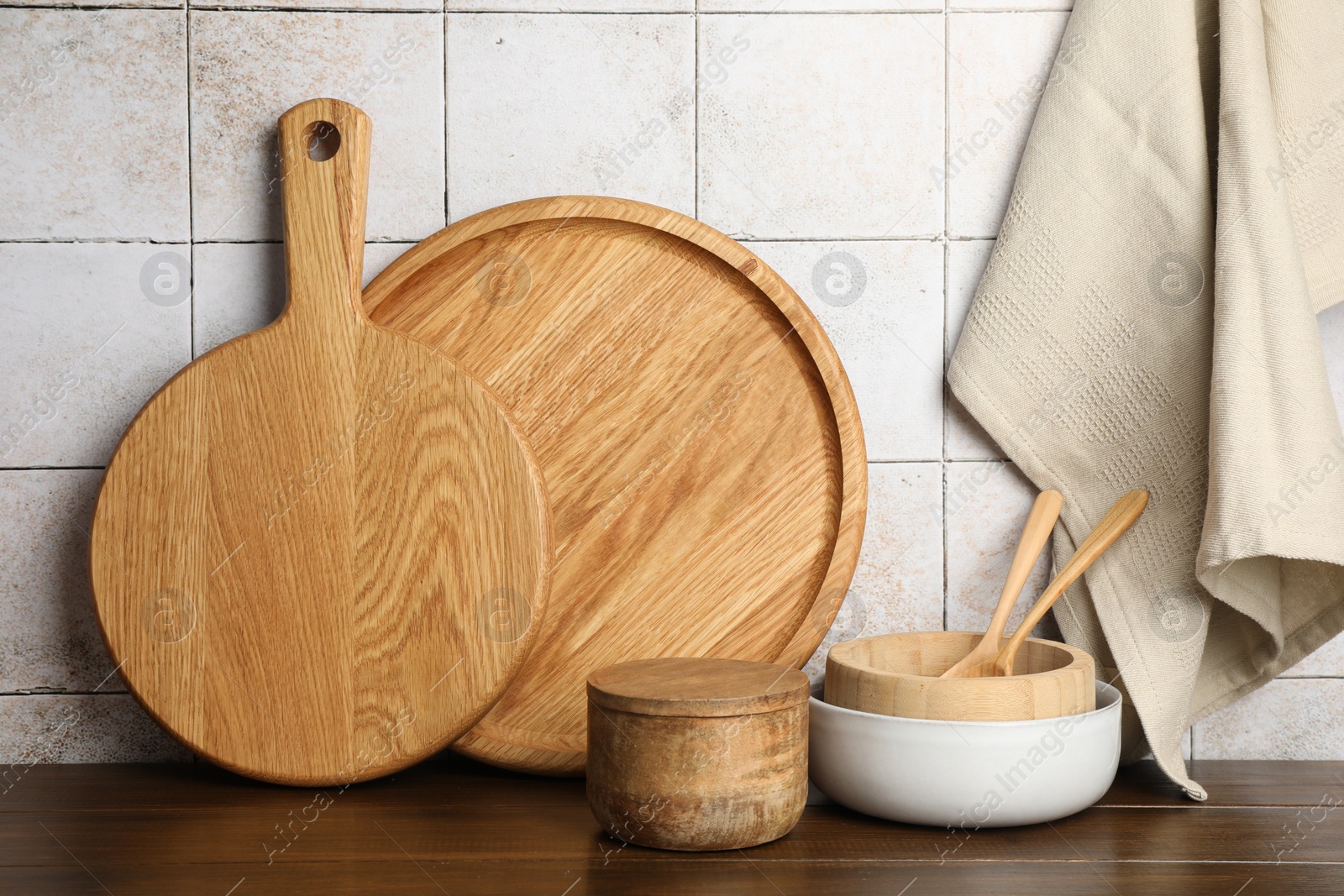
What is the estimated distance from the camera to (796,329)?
0.82 meters

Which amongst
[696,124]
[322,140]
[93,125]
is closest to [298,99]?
[322,140]

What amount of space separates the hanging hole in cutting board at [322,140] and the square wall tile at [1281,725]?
866 mm

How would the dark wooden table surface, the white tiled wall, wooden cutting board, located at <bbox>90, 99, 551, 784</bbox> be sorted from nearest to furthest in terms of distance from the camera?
the dark wooden table surface, wooden cutting board, located at <bbox>90, 99, 551, 784</bbox>, the white tiled wall

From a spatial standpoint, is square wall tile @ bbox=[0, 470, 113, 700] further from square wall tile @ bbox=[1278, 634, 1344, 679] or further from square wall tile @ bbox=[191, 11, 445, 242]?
square wall tile @ bbox=[1278, 634, 1344, 679]

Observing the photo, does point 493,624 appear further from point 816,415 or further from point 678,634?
point 816,415

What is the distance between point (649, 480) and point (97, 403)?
47cm

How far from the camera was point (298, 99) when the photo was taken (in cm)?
85

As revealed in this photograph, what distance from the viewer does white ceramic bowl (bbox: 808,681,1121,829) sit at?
663mm

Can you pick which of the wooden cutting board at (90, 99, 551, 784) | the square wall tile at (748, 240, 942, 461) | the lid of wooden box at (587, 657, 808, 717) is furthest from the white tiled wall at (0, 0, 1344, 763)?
the lid of wooden box at (587, 657, 808, 717)

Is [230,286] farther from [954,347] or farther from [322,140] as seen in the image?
[954,347]

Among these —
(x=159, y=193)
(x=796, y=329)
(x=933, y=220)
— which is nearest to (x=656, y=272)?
(x=796, y=329)

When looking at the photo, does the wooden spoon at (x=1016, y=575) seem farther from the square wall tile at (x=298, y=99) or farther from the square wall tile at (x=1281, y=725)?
the square wall tile at (x=298, y=99)

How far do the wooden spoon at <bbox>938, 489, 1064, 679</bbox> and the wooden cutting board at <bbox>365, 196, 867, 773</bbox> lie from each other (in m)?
0.11

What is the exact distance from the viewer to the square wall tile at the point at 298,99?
2.77 feet
